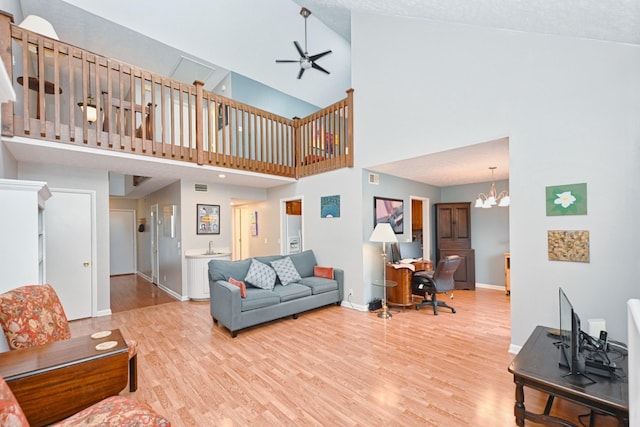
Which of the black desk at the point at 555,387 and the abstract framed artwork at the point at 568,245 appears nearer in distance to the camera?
the black desk at the point at 555,387

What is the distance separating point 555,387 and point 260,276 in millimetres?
3344

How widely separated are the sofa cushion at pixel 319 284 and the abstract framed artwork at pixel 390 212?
3.93 feet

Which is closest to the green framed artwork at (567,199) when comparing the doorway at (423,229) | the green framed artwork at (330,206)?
the green framed artwork at (330,206)

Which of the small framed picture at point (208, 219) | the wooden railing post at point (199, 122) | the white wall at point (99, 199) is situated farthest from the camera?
the small framed picture at point (208, 219)

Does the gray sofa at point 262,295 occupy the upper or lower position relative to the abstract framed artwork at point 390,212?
lower

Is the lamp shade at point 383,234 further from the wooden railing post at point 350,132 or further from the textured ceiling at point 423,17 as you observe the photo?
the wooden railing post at point 350,132

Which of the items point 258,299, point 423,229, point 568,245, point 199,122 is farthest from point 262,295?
point 423,229

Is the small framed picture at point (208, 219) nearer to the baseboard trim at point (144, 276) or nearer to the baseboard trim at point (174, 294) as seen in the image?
the baseboard trim at point (174, 294)

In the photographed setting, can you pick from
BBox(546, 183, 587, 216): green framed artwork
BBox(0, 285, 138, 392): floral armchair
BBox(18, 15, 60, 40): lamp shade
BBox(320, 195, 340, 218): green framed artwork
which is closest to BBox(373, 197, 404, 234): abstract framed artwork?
BBox(320, 195, 340, 218): green framed artwork

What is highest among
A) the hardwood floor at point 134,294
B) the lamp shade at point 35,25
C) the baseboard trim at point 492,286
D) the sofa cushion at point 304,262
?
the lamp shade at point 35,25

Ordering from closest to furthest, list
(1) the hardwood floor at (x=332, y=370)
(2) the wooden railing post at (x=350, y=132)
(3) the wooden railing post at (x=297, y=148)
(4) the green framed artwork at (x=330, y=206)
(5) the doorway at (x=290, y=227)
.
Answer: (1) the hardwood floor at (x=332, y=370) → (2) the wooden railing post at (x=350, y=132) → (4) the green framed artwork at (x=330, y=206) → (3) the wooden railing post at (x=297, y=148) → (5) the doorway at (x=290, y=227)

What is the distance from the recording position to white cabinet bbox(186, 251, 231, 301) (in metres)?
5.18

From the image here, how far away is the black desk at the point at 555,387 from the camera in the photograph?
1536 mm

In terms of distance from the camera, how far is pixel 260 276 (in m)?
4.11
